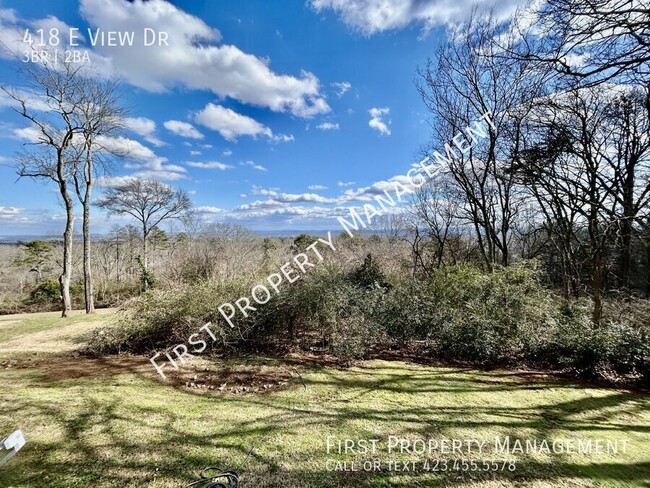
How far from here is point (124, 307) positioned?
5.87 m

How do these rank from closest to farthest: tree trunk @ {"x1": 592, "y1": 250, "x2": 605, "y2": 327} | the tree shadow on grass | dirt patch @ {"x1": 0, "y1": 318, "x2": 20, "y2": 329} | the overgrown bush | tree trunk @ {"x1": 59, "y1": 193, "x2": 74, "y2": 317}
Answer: the tree shadow on grass → the overgrown bush → tree trunk @ {"x1": 592, "y1": 250, "x2": 605, "y2": 327} → dirt patch @ {"x1": 0, "y1": 318, "x2": 20, "y2": 329} → tree trunk @ {"x1": 59, "y1": 193, "x2": 74, "y2": 317}

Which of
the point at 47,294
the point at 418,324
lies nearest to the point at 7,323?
the point at 47,294

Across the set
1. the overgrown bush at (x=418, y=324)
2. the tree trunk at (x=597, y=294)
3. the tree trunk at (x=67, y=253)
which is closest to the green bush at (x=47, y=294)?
the tree trunk at (x=67, y=253)

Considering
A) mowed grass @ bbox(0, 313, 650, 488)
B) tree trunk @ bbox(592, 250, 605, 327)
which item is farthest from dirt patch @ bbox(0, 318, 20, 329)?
tree trunk @ bbox(592, 250, 605, 327)

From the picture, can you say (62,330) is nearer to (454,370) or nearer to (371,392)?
(371,392)

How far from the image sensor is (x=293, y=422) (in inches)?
122

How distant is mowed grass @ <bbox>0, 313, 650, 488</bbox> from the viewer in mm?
2314

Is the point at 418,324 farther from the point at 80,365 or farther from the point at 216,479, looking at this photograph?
the point at 80,365

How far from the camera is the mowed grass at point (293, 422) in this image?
7.59 ft

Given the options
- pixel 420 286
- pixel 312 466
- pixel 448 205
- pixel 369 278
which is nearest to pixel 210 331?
pixel 312 466

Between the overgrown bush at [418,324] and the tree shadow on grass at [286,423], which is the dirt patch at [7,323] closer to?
the overgrown bush at [418,324]

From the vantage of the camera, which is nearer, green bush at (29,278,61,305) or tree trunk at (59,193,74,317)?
tree trunk at (59,193,74,317)

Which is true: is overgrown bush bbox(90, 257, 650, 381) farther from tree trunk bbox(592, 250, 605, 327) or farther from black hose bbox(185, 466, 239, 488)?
black hose bbox(185, 466, 239, 488)

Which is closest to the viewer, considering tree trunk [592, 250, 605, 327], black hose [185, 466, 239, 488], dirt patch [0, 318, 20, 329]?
black hose [185, 466, 239, 488]
